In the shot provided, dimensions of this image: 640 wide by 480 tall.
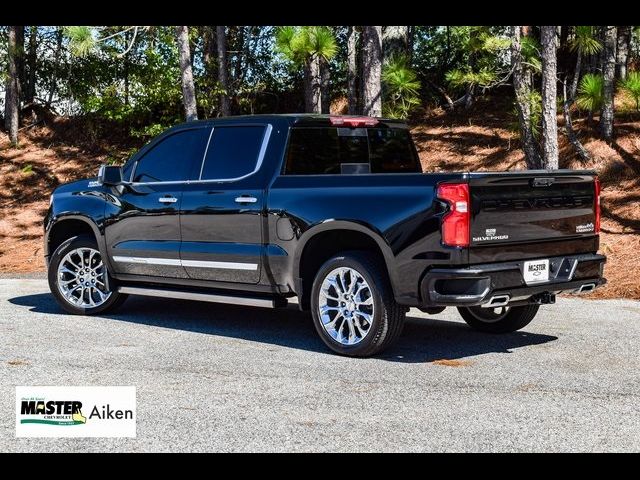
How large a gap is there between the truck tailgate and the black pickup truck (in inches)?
0.5

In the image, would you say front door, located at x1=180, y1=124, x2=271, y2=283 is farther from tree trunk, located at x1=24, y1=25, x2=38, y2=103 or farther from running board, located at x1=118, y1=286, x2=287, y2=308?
tree trunk, located at x1=24, y1=25, x2=38, y2=103

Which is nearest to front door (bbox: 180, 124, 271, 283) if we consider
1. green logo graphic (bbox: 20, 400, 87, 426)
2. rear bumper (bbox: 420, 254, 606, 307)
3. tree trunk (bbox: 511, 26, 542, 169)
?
rear bumper (bbox: 420, 254, 606, 307)

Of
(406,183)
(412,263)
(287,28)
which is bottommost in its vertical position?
(412,263)

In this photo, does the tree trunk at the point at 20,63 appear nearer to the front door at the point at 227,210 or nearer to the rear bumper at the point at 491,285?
the front door at the point at 227,210

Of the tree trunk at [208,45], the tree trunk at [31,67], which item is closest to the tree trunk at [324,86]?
the tree trunk at [208,45]

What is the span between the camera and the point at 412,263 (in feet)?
22.1

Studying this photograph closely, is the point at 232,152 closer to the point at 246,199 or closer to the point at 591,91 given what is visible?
the point at 246,199

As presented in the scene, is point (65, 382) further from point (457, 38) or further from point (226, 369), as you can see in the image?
point (457, 38)

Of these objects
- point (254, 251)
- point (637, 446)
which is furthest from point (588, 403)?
point (254, 251)

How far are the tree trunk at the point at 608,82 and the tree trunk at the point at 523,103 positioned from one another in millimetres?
1746

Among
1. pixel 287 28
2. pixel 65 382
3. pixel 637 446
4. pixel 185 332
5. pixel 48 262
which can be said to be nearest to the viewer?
pixel 637 446

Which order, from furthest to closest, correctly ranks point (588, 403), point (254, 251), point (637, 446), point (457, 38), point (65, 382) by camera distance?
point (457, 38), point (254, 251), point (65, 382), point (588, 403), point (637, 446)

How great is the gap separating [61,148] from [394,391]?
65.0 ft

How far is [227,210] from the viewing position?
A: 8016 millimetres
